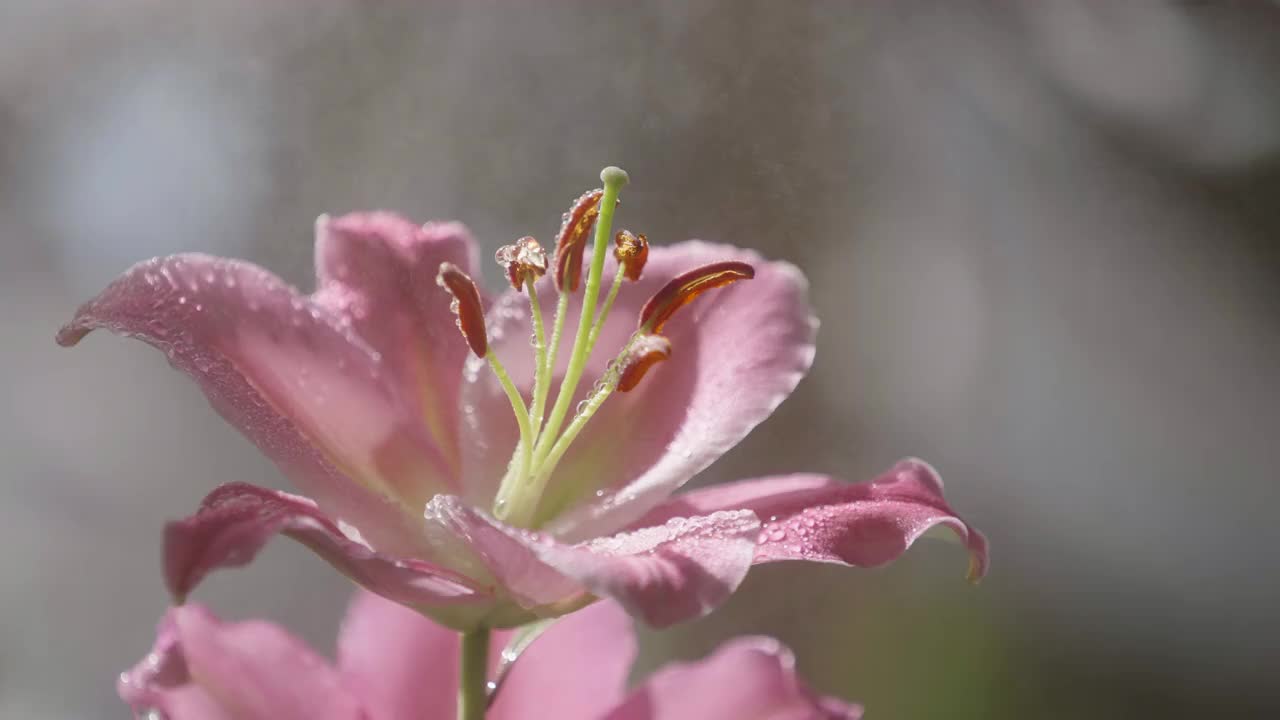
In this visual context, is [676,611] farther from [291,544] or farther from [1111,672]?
[1111,672]

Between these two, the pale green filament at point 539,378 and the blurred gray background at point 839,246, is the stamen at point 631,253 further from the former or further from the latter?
the blurred gray background at point 839,246

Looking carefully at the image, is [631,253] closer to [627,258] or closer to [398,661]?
[627,258]

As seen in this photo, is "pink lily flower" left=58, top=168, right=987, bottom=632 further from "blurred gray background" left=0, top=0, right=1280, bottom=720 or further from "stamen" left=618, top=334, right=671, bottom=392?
"blurred gray background" left=0, top=0, right=1280, bottom=720

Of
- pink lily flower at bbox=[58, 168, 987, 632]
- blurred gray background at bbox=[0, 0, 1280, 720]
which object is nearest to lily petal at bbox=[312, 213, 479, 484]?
pink lily flower at bbox=[58, 168, 987, 632]

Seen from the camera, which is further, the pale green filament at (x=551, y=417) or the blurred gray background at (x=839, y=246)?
the blurred gray background at (x=839, y=246)

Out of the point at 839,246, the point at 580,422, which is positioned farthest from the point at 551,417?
the point at 839,246

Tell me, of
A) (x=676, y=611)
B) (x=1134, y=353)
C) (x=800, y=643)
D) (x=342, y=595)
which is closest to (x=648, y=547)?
(x=676, y=611)

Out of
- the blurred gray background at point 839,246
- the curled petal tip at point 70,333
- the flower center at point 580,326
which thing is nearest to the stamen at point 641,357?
the flower center at point 580,326
